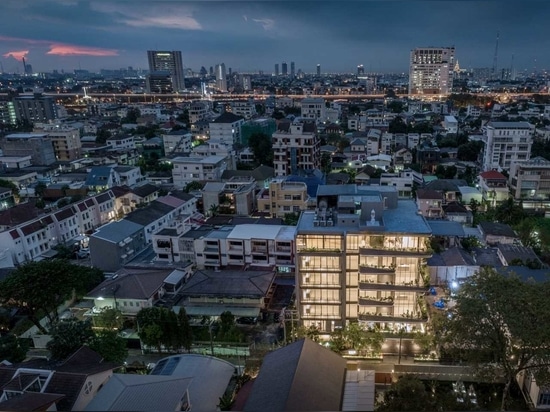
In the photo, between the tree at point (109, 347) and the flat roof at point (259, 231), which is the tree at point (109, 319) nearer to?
the tree at point (109, 347)

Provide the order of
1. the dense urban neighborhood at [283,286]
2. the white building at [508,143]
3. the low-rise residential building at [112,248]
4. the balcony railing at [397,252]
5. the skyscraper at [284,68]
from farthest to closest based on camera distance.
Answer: the skyscraper at [284,68]
the white building at [508,143]
the low-rise residential building at [112,248]
the balcony railing at [397,252]
the dense urban neighborhood at [283,286]

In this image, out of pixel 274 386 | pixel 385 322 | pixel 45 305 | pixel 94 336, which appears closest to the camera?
pixel 274 386

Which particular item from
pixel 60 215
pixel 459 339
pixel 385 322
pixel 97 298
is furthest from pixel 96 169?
pixel 459 339

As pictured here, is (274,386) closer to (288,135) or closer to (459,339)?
(459,339)

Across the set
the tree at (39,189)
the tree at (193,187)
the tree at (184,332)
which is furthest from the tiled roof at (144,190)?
the tree at (184,332)

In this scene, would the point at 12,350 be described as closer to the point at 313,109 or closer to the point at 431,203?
the point at 431,203

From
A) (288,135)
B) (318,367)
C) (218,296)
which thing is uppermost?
(288,135)
